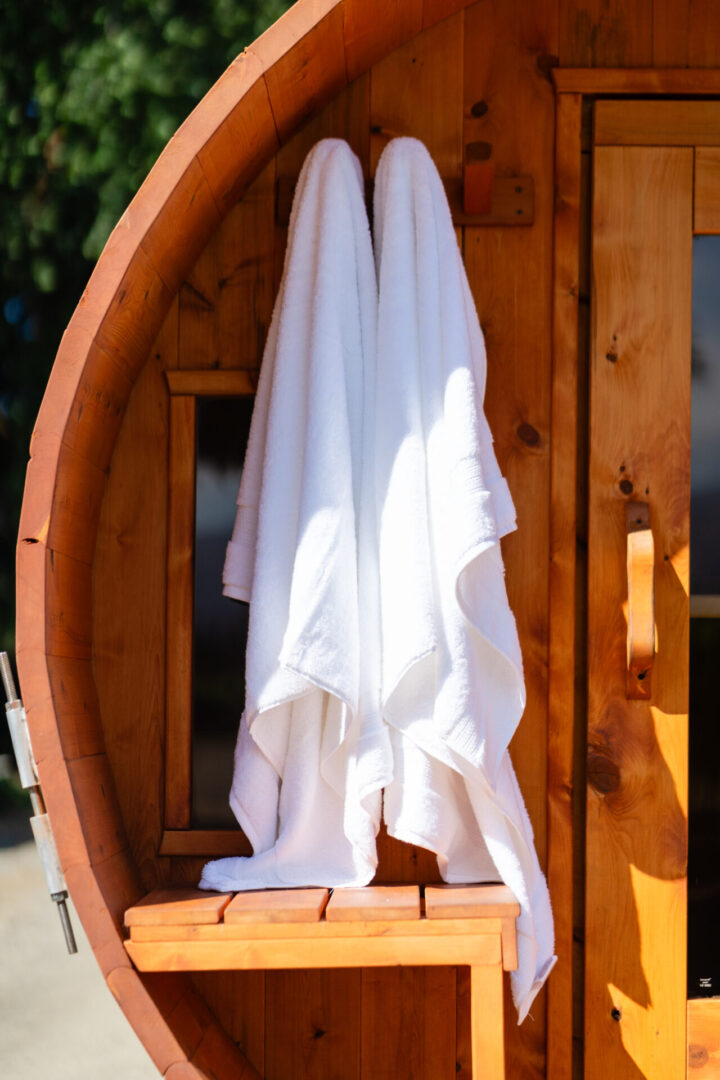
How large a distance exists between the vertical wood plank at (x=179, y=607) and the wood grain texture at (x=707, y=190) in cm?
95

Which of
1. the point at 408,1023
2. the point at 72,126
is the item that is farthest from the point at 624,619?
the point at 72,126

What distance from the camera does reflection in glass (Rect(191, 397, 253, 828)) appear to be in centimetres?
176

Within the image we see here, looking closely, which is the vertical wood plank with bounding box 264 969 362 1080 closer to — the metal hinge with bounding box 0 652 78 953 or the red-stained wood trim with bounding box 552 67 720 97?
the metal hinge with bounding box 0 652 78 953

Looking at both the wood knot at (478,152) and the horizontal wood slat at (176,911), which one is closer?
the horizontal wood slat at (176,911)

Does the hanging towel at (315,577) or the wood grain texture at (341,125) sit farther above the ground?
the wood grain texture at (341,125)

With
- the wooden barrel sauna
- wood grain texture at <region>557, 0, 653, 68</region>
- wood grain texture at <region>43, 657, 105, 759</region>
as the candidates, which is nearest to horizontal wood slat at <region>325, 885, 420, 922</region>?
the wooden barrel sauna

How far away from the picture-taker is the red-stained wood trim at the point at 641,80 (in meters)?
1.70

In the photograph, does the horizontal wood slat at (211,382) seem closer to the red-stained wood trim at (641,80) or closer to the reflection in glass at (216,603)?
the reflection in glass at (216,603)

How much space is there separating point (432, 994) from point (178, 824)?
53cm

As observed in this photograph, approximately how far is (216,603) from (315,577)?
1.22 feet

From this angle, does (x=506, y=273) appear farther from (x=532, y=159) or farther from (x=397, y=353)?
(x=397, y=353)

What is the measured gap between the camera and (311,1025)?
5.55ft

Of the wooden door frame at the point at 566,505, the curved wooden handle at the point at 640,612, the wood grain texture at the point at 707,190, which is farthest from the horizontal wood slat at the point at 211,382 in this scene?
the wood grain texture at the point at 707,190

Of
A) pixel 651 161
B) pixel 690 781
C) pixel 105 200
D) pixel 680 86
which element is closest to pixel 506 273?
pixel 651 161
